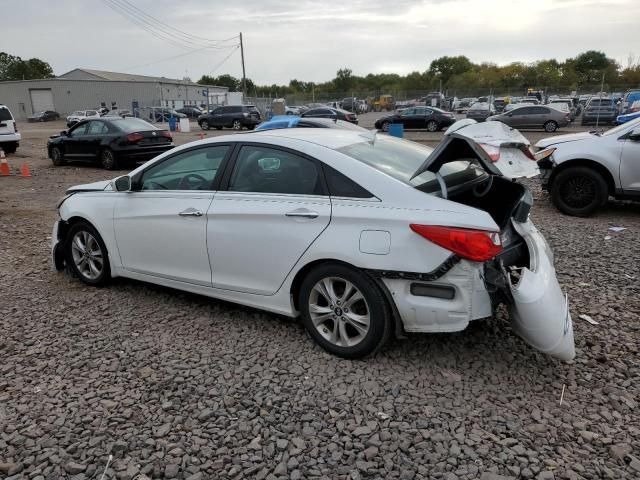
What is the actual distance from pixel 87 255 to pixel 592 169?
682 centimetres

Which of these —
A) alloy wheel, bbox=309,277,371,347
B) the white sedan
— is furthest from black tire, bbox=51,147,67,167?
alloy wheel, bbox=309,277,371,347

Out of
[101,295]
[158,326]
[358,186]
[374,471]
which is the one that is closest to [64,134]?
[101,295]

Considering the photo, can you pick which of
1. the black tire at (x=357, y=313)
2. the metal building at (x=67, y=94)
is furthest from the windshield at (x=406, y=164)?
the metal building at (x=67, y=94)

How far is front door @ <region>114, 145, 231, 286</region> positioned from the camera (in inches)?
160

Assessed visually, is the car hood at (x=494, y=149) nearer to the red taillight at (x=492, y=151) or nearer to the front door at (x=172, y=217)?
the red taillight at (x=492, y=151)

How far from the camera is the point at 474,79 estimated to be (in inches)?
3381

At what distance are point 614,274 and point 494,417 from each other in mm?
2982

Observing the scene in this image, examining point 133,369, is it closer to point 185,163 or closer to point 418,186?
point 185,163

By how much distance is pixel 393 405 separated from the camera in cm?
306

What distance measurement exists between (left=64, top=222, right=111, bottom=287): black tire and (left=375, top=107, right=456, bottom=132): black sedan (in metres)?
24.5

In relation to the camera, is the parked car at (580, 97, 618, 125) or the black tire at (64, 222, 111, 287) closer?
the black tire at (64, 222, 111, 287)

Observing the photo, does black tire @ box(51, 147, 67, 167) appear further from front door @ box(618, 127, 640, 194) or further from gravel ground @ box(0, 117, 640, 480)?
front door @ box(618, 127, 640, 194)

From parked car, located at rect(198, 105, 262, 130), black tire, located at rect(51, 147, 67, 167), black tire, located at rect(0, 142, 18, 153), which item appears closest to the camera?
black tire, located at rect(51, 147, 67, 167)

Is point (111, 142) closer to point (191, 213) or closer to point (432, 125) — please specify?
point (191, 213)
